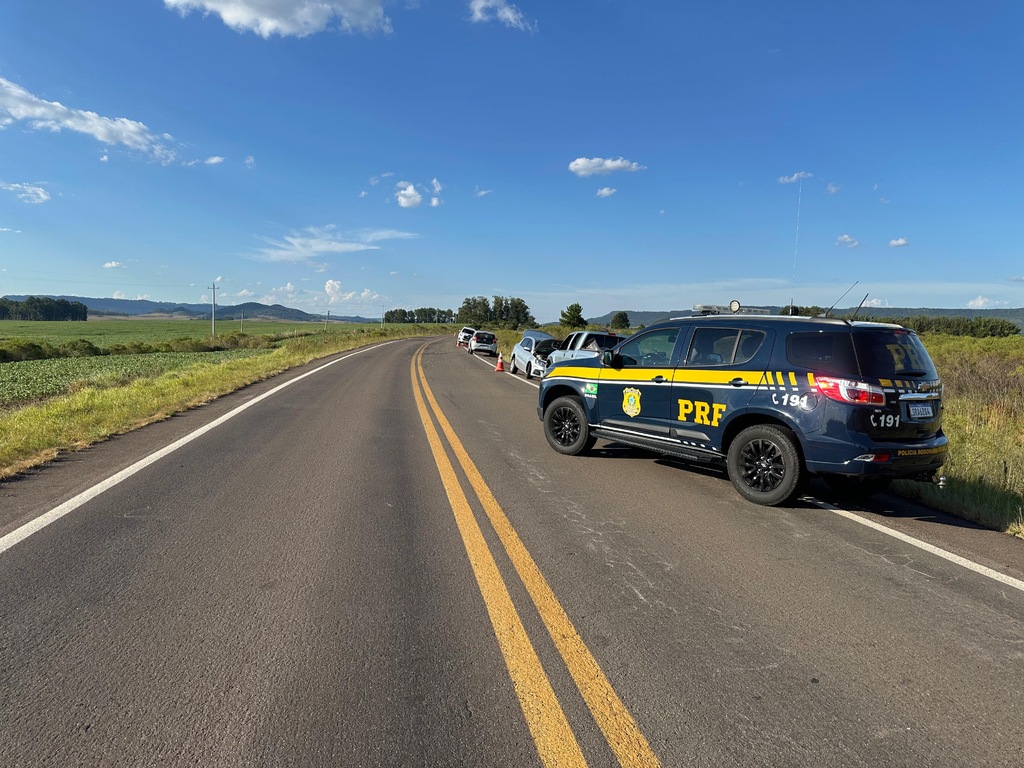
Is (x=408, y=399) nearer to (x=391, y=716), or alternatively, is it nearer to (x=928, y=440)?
(x=928, y=440)

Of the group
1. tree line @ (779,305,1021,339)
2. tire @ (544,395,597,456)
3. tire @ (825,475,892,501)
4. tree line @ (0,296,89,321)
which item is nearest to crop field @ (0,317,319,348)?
tree line @ (0,296,89,321)

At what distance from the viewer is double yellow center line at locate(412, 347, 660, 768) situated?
2393 mm

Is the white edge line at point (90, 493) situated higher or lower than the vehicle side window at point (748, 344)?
lower

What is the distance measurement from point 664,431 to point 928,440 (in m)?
2.50

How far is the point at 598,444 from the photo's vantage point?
29.7ft

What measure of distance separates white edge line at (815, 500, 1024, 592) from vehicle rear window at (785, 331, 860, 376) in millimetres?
1394

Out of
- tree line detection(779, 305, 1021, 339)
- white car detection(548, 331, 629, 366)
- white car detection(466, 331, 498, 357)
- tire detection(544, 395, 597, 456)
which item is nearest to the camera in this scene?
tire detection(544, 395, 597, 456)

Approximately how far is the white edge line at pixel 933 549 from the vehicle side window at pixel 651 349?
2.27m

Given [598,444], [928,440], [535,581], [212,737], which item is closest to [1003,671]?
[535,581]

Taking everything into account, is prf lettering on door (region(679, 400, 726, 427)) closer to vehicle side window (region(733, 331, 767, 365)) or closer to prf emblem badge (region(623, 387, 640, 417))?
vehicle side window (region(733, 331, 767, 365))

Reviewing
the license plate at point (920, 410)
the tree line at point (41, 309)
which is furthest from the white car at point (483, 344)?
the tree line at point (41, 309)

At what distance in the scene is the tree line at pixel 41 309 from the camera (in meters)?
144

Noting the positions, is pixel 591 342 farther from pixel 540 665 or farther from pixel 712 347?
pixel 540 665

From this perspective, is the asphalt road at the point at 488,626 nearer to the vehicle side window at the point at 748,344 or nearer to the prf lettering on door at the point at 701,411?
the prf lettering on door at the point at 701,411
